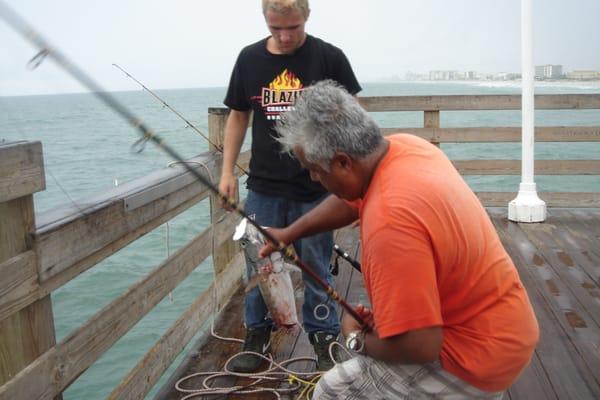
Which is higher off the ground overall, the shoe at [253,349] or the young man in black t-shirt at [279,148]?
the young man in black t-shirt at [279,148]

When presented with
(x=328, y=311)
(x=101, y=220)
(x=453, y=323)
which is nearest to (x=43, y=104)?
(x=101, y=220)

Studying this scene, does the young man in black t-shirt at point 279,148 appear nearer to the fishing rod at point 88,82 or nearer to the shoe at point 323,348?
the shoe at point 323,348

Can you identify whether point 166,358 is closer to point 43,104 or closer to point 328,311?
point 328,311

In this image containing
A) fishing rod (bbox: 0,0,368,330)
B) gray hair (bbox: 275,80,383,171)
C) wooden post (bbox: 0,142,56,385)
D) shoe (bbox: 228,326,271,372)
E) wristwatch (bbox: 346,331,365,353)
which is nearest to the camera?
fishing rod (bbox: 0,0,368,330)

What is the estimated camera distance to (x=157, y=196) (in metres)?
2.90

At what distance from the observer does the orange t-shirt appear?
1499 mm

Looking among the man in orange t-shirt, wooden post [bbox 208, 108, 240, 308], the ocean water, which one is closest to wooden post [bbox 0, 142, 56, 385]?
the ocean water

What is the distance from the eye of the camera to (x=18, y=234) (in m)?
1.93

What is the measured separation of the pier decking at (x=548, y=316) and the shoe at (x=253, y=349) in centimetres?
8

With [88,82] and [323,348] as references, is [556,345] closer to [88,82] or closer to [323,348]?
[323,348]

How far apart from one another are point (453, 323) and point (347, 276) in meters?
2.94

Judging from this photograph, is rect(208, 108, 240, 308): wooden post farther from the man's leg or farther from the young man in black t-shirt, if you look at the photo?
the man's leg

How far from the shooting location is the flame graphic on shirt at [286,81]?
2.98 metres

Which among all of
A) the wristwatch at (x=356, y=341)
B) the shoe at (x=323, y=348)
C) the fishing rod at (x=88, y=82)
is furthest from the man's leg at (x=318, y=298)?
the wristwatch at (x=356, y=341)
